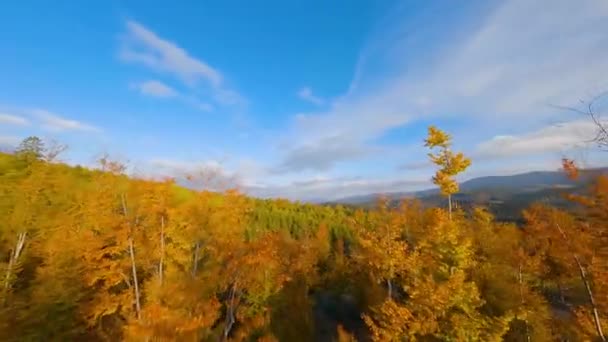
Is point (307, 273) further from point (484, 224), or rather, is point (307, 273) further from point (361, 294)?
point (484, 224)

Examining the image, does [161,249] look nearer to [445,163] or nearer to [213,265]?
[213,265]

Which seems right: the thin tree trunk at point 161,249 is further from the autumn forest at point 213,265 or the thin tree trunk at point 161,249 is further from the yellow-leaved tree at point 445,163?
the yellow-leaved tree at point 445,163

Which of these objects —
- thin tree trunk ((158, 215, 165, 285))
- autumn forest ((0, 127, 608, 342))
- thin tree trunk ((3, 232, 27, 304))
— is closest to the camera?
autumn forest ((0, 127, 608, 342))

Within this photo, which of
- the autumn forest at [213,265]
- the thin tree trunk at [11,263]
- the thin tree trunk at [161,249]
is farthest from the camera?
the thin tree trunk at [161,249]

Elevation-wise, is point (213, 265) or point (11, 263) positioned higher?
point (11, 263)

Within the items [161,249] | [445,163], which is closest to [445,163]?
[445,163]

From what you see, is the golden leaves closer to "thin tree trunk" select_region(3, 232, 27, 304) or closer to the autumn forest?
the autumn forest

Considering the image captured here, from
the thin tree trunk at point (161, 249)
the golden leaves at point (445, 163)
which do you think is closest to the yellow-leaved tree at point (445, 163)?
the golden leaves at point (445, 163)

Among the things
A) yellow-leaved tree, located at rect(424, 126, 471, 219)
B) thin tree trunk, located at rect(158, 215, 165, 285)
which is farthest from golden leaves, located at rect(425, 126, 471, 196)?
thin tree trunk, located at rect(158, 215, 165, 285)

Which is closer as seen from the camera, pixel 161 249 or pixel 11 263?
pixel 11 263
